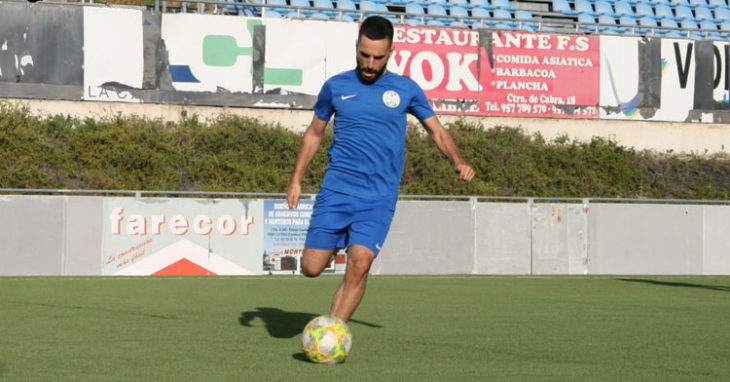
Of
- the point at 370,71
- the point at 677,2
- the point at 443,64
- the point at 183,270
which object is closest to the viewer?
the point at 370,71

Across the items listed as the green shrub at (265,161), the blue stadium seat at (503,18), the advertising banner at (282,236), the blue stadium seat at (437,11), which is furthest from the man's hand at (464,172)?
the blue stadium seat at (437,11)

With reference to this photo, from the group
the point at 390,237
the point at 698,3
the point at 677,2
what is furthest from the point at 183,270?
the point at 698,3

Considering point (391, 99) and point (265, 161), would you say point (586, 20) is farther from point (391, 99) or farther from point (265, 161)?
point (391, 99)

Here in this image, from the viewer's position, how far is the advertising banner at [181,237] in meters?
21.4

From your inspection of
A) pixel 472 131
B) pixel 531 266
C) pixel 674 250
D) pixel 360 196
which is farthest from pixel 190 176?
pixel 360 196

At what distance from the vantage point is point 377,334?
9.30 m

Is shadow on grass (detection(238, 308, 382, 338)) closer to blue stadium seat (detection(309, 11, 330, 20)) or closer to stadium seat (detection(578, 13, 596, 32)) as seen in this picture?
blue stadium seat (detection(309, 11, 330, 20))

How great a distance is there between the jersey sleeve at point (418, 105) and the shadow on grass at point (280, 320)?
209 cm

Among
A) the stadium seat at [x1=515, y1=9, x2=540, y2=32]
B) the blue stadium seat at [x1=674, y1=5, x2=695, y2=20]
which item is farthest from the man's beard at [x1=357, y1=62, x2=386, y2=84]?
the blue stadium seat at [x1=674, y1=5, x2=695, y2=20]

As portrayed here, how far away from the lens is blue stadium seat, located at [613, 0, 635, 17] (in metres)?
36.8

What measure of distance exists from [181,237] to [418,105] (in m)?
14.3

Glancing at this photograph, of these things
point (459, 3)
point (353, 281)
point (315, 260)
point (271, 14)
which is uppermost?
point (459, 3)

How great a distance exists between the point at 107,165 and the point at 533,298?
692 inches

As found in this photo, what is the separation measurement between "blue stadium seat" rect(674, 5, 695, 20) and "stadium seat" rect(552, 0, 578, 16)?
3.74 meters
